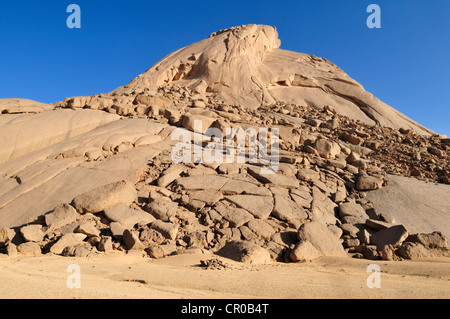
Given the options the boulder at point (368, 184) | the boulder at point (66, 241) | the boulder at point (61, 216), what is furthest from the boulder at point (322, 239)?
the boulder at point (61, 216)

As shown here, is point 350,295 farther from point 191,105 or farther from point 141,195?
point 191,105

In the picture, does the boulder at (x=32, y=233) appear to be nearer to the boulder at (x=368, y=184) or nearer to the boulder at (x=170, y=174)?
the boulder at (x=170, y=174)

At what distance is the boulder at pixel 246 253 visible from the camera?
4.71 metres

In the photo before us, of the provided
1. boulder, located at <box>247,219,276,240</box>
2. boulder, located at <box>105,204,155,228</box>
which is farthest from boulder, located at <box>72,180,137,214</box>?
boulder, located at <box>247,219,276,240</box>

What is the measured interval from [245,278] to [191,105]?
906 cm

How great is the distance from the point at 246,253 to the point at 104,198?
3025mm

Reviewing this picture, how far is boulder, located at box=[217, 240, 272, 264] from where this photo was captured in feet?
15.5

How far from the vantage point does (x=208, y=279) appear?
11.9 ft

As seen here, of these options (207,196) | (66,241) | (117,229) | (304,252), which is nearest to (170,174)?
(207,196)

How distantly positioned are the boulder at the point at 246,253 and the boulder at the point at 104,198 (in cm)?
236

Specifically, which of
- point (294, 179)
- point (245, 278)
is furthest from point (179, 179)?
point (245, 278)

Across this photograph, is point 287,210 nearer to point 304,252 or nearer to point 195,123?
point 304,252

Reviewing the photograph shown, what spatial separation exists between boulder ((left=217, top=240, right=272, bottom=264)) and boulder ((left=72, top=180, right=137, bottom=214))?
92.7 inches
